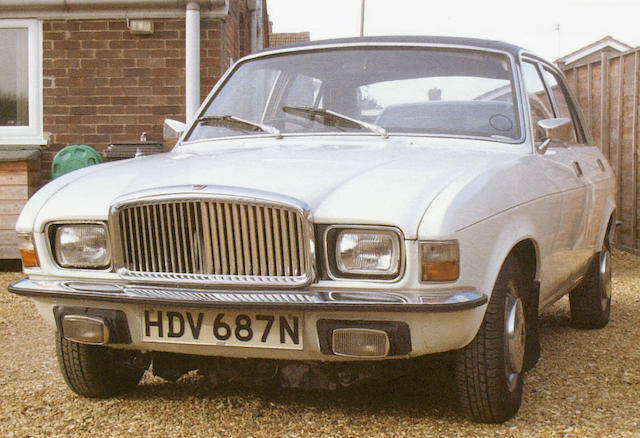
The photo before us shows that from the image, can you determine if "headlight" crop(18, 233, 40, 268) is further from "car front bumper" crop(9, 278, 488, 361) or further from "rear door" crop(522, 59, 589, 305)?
"rear door" crop(522, 59, 589, 305)

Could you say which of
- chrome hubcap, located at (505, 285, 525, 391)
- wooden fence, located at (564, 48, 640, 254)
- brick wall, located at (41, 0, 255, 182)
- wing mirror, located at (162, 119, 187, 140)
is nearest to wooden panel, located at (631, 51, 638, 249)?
wooden fence, located at (564, 48, 640, 254)

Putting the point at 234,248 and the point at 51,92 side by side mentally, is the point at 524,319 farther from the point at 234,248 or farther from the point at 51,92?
the point at 51,92

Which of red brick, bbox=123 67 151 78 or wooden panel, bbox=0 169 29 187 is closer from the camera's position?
wooden panel, bbox=0 169 29 187

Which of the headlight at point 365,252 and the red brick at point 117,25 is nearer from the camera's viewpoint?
the headlight at point 365,252

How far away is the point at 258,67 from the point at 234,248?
74.5 inches

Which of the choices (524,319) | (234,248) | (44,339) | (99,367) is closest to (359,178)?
(234,248)

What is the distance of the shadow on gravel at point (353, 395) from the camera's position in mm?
3783

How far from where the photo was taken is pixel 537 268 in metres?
3.94

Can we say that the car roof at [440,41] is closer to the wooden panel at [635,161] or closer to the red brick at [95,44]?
the red brick at [95,44]

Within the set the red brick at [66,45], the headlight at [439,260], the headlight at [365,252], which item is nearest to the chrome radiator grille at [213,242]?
the headlight at [365,252]

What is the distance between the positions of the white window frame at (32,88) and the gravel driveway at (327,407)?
5358 mm

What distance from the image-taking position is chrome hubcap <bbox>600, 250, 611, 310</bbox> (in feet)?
18.9

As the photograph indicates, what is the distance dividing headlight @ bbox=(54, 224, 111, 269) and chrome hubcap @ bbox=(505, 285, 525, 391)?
1.52 meters

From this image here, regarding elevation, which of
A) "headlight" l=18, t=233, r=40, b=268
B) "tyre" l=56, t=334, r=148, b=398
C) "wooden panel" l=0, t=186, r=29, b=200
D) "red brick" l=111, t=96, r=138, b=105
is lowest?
"tyre" l=56, t=334, r=148, b=398
